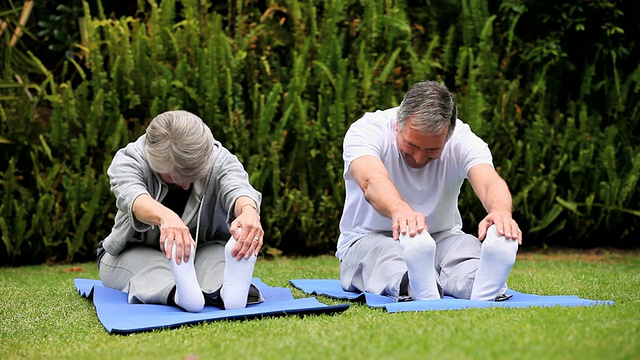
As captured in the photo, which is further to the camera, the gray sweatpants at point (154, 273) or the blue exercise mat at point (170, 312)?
the gray sweatpants at point (154, 273)

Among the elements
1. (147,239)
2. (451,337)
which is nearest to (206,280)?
(147,239)

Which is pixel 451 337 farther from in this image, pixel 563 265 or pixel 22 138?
pixel 22 138

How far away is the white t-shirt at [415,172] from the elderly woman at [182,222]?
633 millimetres

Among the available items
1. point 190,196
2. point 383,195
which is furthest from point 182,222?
point 383,195

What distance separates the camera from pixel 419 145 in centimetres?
418

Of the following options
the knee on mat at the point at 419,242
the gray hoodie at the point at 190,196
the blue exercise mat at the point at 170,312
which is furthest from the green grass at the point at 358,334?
the gray hoodie at the point at 190,196

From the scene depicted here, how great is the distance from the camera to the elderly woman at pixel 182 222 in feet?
12.3

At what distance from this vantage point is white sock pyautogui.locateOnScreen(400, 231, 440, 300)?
12.1 ft

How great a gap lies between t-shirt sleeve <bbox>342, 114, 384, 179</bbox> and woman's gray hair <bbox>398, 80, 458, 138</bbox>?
23 centimetres

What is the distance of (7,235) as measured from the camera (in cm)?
650

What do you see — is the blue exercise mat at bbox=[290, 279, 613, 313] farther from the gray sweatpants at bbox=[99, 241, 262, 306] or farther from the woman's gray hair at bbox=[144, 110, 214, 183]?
the woman's gray hair at bbox=[144, 110, 214, 183]

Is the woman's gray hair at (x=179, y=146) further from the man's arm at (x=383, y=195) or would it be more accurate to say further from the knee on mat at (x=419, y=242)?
the knee on mat at (x=419, y=242)

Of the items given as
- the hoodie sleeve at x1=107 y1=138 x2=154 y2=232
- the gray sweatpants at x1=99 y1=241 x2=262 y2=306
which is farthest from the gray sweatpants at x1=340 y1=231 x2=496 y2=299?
the hoodie sleeve at x1=107 y1=138 x2=154 y2=232

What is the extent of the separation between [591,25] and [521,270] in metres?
2.45
